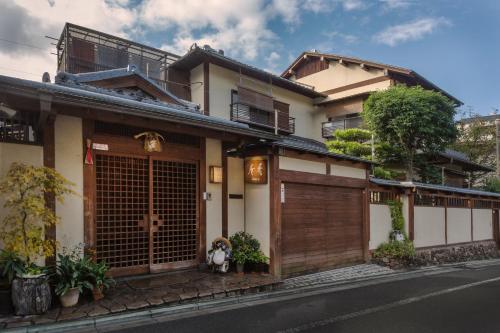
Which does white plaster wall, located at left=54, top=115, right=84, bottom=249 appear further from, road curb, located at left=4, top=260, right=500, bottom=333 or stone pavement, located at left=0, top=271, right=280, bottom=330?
road curb, located at left=4, top=260, right=500, bottom=333

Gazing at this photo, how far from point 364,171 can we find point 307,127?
12.2m

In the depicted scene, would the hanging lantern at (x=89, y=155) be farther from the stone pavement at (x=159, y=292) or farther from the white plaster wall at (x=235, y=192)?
the white plaster wall at (x=235, y=192)

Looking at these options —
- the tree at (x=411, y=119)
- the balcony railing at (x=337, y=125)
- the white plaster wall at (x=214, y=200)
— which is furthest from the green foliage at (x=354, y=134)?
the white plaster wall at (x=214, y=200)

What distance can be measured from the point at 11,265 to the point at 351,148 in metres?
16.2

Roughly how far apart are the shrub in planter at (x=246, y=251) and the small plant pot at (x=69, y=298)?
4.12 meters

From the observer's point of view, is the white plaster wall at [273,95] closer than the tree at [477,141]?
Yes

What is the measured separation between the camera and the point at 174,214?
927 cm

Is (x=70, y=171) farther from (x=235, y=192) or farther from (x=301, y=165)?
(x=301, y=165)

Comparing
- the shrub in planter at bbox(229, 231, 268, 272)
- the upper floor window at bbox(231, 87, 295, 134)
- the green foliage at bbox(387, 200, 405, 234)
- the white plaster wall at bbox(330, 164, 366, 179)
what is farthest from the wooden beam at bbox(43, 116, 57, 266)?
the upper floor window at bbox(231, 87, 295, 134)

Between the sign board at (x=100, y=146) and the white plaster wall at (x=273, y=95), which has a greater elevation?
the white plaster wall at (x=273, y=95)

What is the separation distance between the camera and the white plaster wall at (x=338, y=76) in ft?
79.5

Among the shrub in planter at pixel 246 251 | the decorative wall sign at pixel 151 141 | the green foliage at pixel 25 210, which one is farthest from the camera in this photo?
the shrub in planter at pixel 246 251

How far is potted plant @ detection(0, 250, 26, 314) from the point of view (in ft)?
20.3

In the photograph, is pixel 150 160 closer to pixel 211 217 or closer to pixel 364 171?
pixel 211 217
